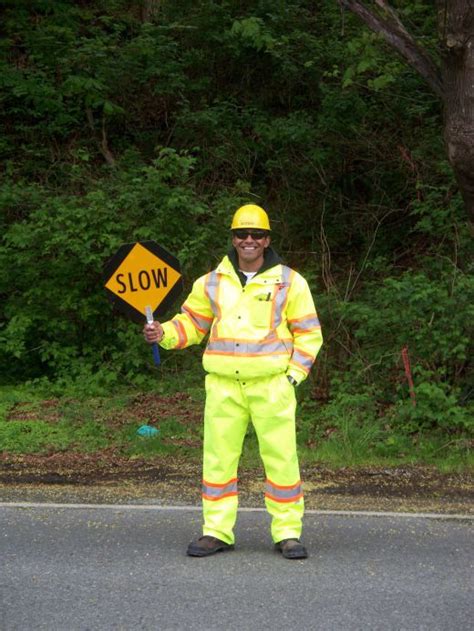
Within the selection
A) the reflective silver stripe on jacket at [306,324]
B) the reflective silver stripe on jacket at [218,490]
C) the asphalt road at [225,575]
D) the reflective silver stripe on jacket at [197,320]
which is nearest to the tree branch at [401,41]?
the reflective silver stripe on jacket at [306,324]

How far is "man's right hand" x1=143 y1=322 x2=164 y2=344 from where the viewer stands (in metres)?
5.56

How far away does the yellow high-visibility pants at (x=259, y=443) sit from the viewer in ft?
17.8

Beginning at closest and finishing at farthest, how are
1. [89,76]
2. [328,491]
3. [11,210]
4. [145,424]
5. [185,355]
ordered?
[328,491], [145,424], [185,355], [11,210], [89,76]

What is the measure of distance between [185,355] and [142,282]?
5.48 metres

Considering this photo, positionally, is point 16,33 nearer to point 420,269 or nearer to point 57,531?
point 420,269

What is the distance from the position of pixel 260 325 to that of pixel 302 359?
12.5 inches

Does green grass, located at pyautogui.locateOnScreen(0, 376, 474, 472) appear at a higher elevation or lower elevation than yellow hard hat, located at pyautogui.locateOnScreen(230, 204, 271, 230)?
lower

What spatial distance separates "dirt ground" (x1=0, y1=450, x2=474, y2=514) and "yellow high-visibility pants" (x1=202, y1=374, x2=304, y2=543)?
1.06 metres

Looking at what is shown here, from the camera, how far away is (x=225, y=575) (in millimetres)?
5211

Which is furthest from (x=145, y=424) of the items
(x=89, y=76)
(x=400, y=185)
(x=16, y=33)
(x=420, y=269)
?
(x=16, y=33)

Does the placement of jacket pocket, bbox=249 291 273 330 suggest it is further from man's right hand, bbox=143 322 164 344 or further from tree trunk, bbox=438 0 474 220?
tree trunk, bbox=438 0 474 220

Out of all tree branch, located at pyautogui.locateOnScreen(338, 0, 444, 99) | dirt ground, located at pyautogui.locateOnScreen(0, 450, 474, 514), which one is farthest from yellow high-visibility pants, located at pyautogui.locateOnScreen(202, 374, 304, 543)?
tree branch, located at pyautogui.locateOnScreen(338, 0, 444, 99)

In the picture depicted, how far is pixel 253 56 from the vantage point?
1556cm

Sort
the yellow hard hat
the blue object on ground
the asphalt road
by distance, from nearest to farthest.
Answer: the asphalt road, the yellow hard hat, the blue object on ground
